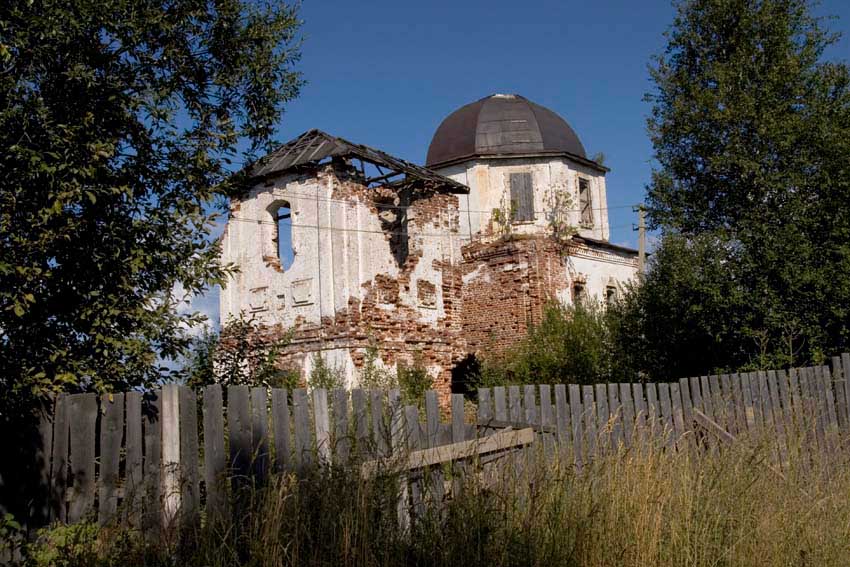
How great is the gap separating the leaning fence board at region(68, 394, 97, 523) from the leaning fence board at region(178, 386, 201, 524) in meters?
0.55

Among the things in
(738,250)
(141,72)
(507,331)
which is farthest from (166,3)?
(507,331)

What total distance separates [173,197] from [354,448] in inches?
168

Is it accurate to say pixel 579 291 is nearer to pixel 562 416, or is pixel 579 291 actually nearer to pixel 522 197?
pixel 522 197

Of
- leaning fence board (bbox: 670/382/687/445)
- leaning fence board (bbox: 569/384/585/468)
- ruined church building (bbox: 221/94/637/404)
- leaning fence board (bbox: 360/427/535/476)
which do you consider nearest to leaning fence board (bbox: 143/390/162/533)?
leaning fence board (bbox: 360/427/535/476)

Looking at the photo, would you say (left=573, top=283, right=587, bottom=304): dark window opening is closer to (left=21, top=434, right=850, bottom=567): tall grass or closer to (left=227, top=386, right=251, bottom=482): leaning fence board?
(left=21, top=434, right=850, bottom=567): tall grass

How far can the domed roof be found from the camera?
28.4m

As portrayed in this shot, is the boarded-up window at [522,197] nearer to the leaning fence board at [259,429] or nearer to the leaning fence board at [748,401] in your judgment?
the leaning fence board at [748,401]

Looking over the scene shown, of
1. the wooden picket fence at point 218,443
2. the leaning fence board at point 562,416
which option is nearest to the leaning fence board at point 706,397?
the wooden picket fence at point 218,443

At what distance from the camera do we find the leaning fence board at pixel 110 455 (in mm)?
5227

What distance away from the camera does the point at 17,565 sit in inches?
190

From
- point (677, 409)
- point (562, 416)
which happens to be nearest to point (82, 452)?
point (562, 416)

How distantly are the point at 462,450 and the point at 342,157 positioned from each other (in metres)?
16.0

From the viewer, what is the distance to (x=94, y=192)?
264 inches

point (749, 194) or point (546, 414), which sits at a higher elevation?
point (749, 194)
